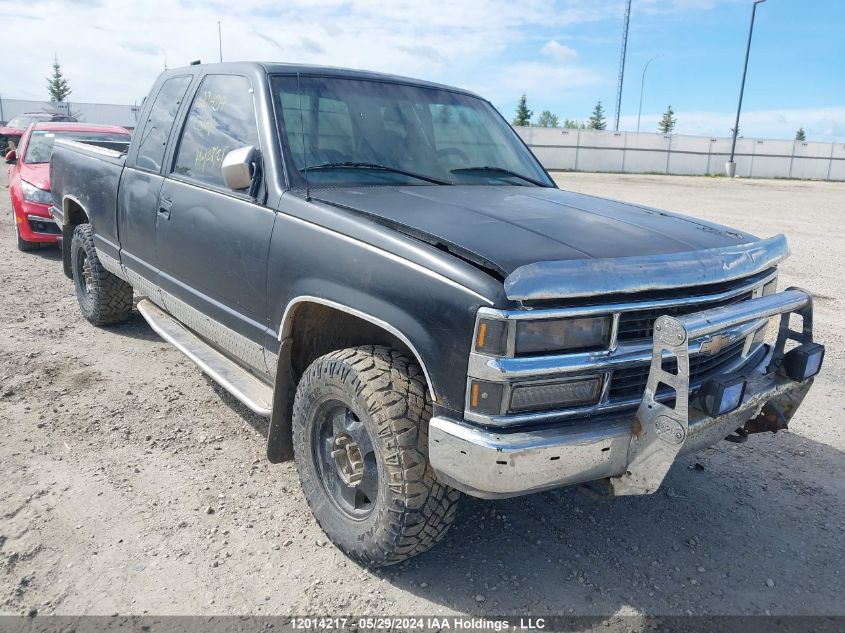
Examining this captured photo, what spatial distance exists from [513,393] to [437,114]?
87.6 inches

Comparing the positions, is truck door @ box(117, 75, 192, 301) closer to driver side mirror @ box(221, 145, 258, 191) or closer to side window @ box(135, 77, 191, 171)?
side window @ box(135, 77, 191, 171)


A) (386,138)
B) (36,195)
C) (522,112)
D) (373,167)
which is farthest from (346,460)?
(522,112)

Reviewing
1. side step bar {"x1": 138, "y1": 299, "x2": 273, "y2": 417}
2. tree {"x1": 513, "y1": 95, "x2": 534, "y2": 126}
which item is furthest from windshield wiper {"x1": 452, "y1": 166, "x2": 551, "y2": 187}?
tree {"x1": 513, "y1": 95, "x2": 534, "y2": 126}

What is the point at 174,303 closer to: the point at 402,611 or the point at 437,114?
the point at 437,114

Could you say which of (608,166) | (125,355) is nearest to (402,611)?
(125,355)

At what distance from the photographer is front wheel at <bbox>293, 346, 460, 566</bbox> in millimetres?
2566

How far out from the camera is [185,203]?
389cm

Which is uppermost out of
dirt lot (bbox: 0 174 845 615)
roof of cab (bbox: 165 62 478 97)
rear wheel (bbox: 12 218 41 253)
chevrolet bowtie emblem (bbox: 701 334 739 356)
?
roof of cab (bbox: 165 62 478 97)

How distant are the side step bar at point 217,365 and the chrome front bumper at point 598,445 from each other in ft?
4.04

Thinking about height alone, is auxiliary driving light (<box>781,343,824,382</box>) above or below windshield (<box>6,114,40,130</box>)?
below

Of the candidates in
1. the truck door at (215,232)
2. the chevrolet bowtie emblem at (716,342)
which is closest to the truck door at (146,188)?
the truck door at (215,232)

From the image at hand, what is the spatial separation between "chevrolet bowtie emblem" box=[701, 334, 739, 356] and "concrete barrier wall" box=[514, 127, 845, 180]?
4211cm

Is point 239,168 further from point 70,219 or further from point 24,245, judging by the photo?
point 24,245

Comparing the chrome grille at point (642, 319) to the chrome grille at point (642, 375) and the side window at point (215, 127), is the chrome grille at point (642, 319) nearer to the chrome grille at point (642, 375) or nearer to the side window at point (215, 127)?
the chrome grille at point (642, 375)
